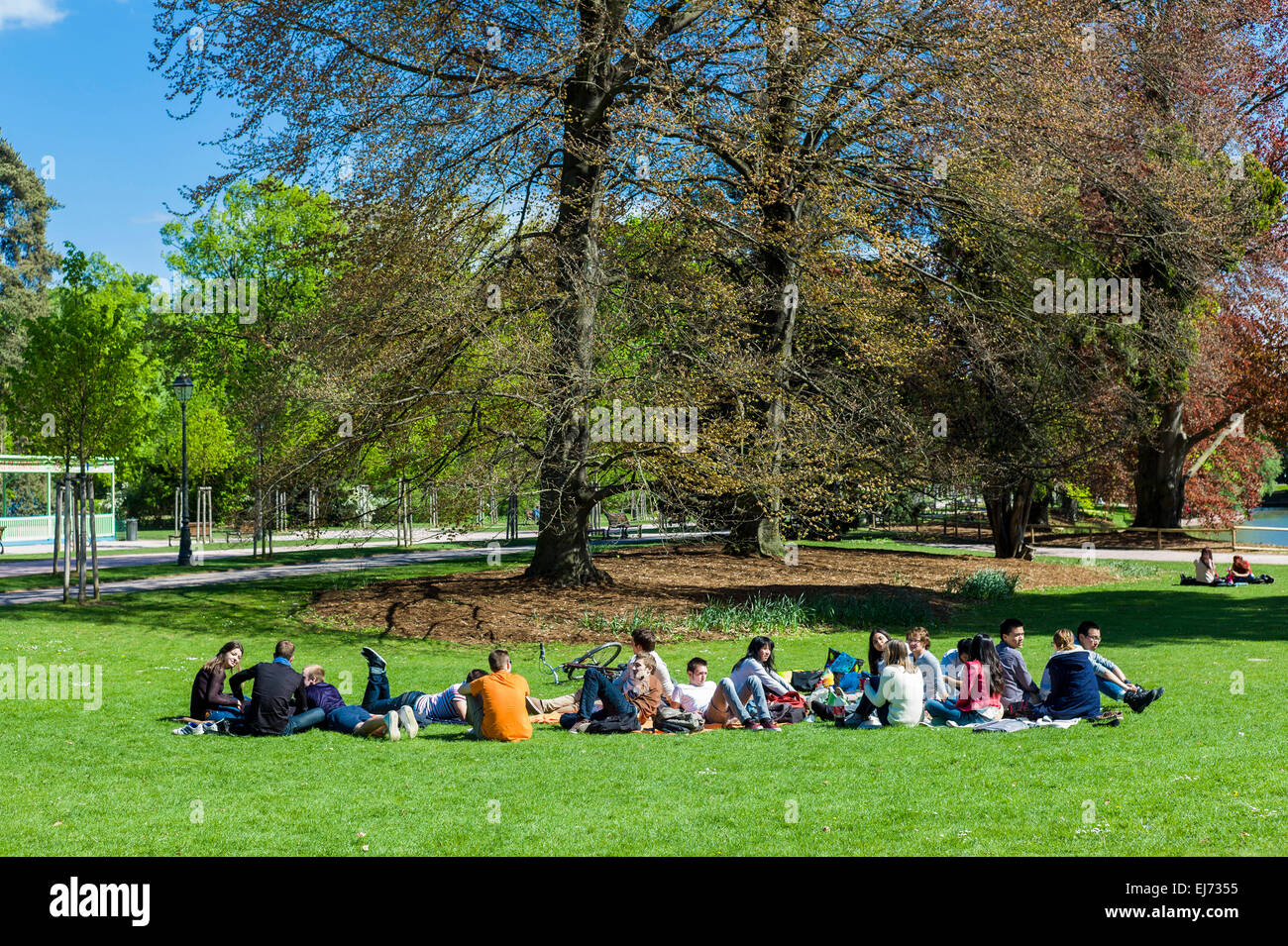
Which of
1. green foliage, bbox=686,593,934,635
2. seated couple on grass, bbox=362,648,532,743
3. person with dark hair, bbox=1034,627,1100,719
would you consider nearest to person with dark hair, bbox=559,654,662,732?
seated couple on grass, bbox=362,648,532,743

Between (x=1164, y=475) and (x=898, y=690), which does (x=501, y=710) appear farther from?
(x=1164, y=475)

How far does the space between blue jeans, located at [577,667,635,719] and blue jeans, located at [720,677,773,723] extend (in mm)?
964

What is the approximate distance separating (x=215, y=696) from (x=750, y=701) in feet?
17.2

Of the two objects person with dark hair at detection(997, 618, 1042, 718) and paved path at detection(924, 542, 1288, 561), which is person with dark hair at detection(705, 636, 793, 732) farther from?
paved path at detection(924, 542, 1288, 561)

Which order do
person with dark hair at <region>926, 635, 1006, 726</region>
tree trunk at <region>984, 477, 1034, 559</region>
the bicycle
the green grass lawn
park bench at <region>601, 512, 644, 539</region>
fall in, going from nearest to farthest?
the green grass lawn → person with dark hair at <region>926, 635, 1006, 726</region> → the bicycle → tree trunk at <region>984, 477, 1034, 559</region> → park bench at <region>601, 512, 644, 539</region>

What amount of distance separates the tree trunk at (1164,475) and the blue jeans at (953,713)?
34.9 metres

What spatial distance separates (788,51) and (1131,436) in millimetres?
16178

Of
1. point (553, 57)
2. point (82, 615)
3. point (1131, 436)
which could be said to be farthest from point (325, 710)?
point (1131, 436)

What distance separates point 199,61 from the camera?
62.4ft

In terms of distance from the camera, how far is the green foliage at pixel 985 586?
2281cm

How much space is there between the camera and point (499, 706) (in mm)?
10062

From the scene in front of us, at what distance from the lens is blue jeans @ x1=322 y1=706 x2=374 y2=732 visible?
1030cm

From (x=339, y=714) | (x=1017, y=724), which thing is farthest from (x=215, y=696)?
(x=1017, y=724)

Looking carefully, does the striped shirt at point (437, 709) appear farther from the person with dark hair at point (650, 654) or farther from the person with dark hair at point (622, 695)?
the person with dark hair at point (650, 654)
